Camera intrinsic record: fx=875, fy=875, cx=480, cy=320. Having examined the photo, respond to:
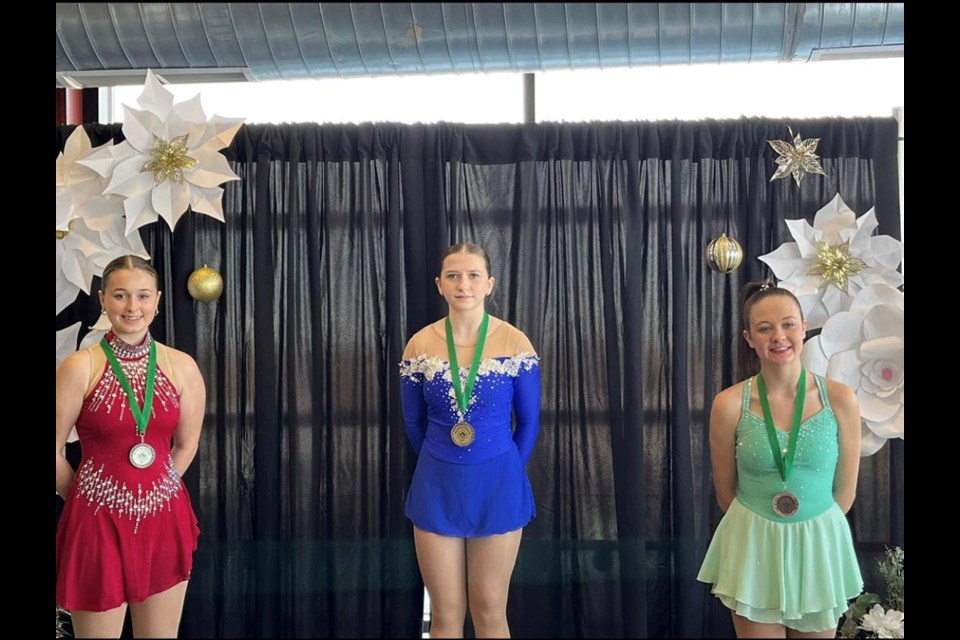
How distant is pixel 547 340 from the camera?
368 cm

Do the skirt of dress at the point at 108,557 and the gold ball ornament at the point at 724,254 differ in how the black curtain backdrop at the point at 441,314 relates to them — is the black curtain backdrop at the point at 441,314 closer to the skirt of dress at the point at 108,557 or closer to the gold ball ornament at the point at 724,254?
the gold ball ornament at the point at 724,254

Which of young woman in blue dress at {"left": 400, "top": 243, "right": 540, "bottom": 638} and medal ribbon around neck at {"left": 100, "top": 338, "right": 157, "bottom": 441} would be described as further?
young woman in blue dress at {"left": 400, "top": 243, "right": 540, "bottom": 638}

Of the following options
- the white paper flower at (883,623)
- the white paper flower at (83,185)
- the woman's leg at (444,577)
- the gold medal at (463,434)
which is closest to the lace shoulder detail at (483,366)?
the gold medal at (463,434)

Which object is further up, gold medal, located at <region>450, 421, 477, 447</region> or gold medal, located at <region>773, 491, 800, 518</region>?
gold medal, located at <region>450, 421, 477, 447</region>

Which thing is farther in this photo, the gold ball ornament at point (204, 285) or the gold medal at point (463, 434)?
the gold ball ornament at point (204, 285)

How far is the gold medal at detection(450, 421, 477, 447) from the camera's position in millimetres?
2947

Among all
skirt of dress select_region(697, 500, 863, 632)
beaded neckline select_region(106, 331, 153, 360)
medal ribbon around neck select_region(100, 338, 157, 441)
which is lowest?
skirt of dress select_region(697, 500, 863, 632)

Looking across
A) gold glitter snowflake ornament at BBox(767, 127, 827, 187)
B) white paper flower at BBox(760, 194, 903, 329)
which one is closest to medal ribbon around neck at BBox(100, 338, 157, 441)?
white paper flower at BBox(760, 194, 903, 329)

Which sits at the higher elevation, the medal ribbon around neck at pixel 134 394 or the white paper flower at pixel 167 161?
the white paper flower at pixel 167 161

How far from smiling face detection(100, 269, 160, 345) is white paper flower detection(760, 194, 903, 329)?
2.26 metres

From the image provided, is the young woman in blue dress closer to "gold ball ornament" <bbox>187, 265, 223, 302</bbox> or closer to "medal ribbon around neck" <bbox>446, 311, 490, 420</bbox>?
"medal ribbon around neck" <bbox>446, 311, 490, 420</bbox>

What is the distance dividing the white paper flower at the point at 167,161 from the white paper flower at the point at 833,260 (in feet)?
7.16

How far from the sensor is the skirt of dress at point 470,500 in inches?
116

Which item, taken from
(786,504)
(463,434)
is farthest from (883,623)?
(463,434)
